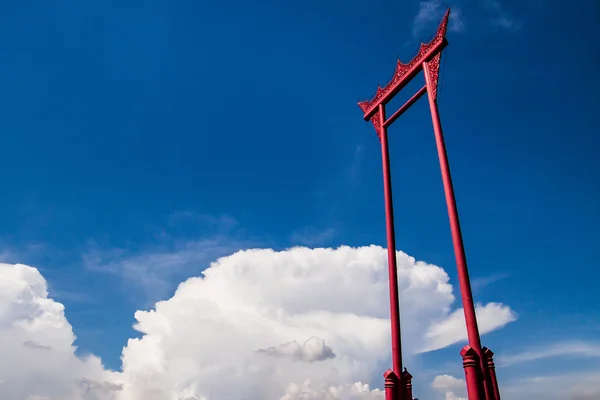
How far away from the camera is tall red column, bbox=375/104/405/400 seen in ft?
44.7

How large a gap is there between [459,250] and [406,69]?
31.3 feet

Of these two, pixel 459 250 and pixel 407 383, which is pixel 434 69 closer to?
pixel 459 250

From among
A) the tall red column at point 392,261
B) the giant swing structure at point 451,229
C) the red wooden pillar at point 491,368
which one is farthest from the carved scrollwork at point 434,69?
the red wooden pillar at point 491,368

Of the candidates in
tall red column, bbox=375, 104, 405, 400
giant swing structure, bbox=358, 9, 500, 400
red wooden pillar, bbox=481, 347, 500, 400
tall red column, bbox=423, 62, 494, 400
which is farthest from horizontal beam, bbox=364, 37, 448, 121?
red wooden pillar, bbox=481, 347, 500, 400

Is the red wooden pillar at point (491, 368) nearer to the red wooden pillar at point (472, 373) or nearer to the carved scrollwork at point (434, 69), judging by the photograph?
the red wooden pillar at point (472, 373)

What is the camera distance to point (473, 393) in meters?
10.4

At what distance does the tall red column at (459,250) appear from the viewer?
35.6 ft

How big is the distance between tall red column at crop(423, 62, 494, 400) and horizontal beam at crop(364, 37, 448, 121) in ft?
5.39

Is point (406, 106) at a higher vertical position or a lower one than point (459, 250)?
higher

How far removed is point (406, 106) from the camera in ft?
62.6

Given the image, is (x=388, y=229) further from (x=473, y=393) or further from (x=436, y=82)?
(x=473, y=393)

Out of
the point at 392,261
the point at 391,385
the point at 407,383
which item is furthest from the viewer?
the point at 392,261

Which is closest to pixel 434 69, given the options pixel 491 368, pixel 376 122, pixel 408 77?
pixel 408 77

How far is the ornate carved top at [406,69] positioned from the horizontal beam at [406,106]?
3.29 feet
